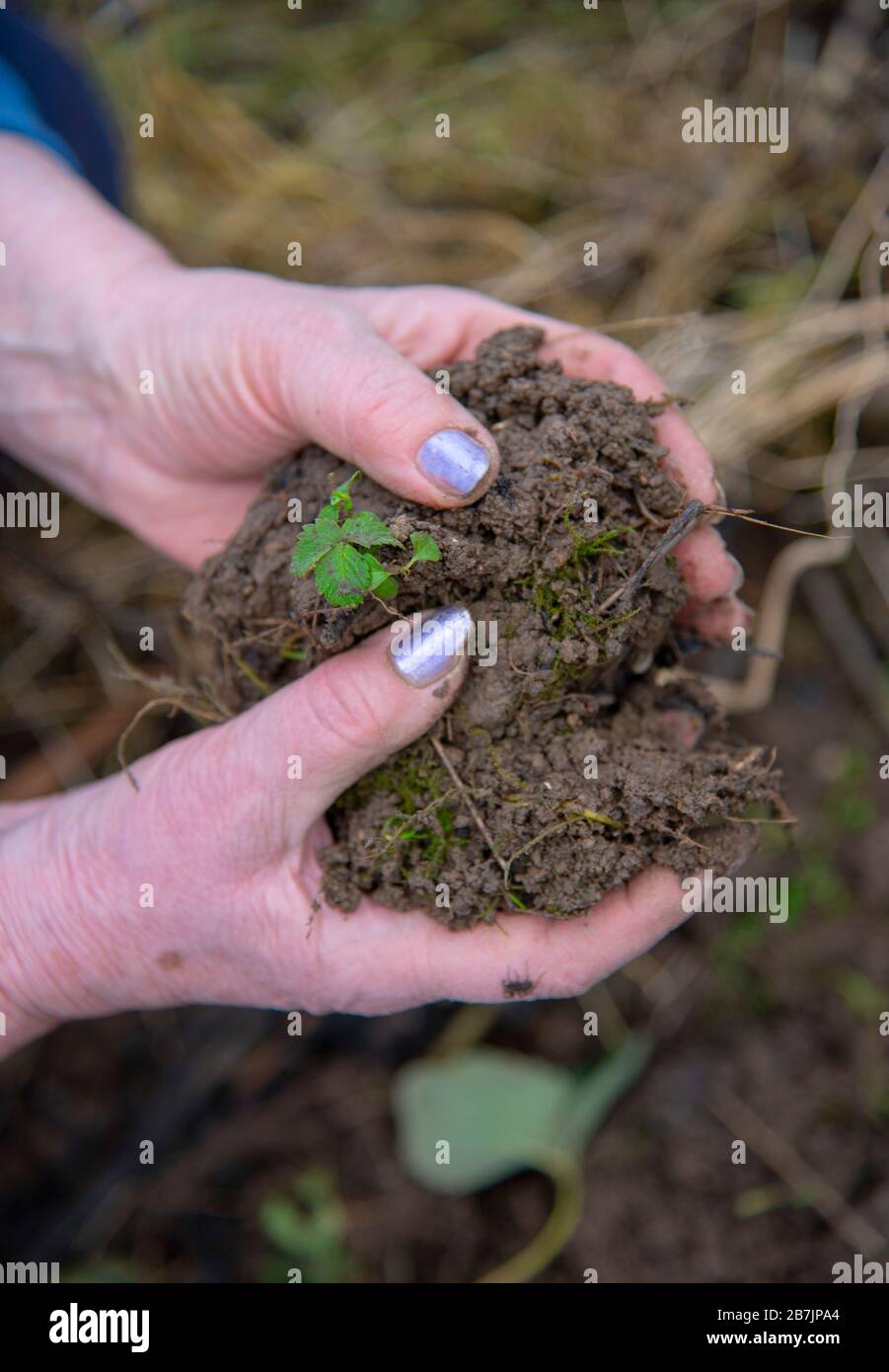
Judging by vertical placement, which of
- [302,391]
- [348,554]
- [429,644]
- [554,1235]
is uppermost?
[302,391]

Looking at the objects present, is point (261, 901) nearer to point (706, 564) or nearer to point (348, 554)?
point (348, 554)

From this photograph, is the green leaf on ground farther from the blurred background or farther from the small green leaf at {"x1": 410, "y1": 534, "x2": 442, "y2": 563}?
the small green leaf at {"x1": 410, "y1": 534, "x2": 442, "y2": 563}

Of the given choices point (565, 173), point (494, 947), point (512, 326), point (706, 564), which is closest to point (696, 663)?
point (706, 564)

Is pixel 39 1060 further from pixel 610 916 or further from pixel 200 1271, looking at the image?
pixel 610 916

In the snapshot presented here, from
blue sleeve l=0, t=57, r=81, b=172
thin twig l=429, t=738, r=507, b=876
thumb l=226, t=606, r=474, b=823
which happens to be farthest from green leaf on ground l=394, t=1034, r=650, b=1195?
blue sleeve l=0, t=57, r=81, b=172

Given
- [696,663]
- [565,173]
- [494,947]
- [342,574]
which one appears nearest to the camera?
[342,574]

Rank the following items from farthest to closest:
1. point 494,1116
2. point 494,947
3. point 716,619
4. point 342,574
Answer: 1. point 494,1116
2. point 716,619
3. point 494,947
4. point 342,574

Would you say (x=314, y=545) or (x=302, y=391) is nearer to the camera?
(x=314, y=545)
